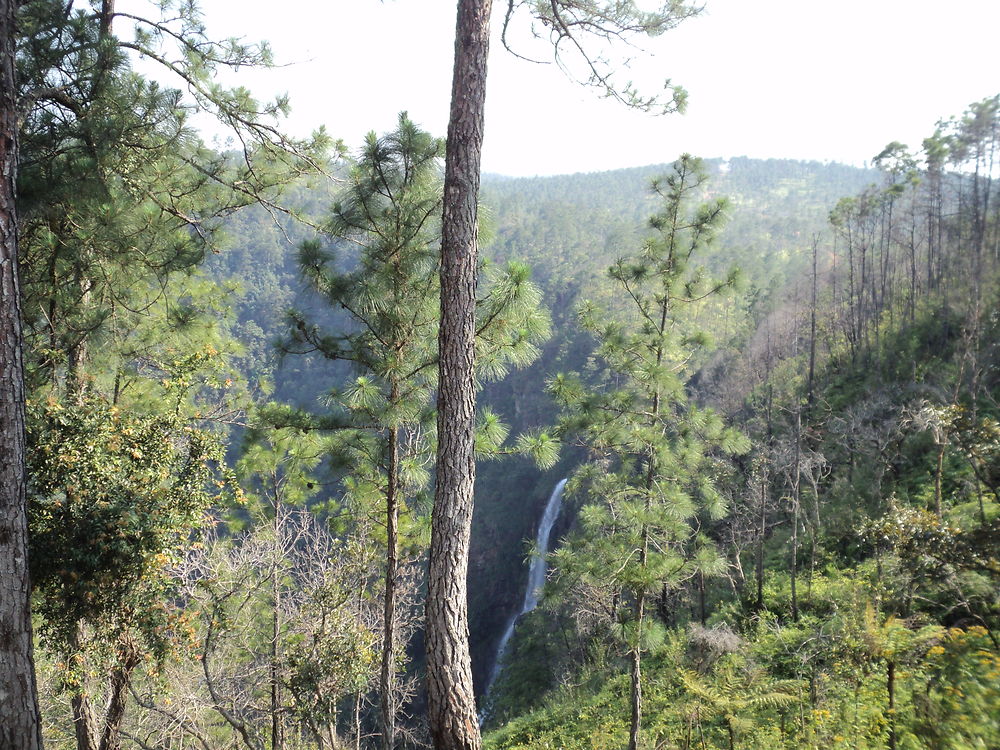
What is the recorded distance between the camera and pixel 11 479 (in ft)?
10.2

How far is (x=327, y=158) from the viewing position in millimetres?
5445

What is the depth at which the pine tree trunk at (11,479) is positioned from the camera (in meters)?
3.01

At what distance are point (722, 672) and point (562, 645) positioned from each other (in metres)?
11.5

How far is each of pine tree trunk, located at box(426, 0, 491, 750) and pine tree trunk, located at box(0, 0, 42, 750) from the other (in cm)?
215

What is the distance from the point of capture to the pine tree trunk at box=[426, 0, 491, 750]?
3.42 m

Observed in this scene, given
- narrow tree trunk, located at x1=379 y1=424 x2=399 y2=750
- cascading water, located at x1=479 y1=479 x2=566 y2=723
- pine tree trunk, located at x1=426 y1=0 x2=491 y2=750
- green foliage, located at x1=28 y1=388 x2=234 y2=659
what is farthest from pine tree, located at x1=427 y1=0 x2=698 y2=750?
cascading water, located at x1=479 y1=479 x2=566 y2=723

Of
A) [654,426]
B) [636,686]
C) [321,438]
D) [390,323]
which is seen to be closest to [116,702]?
[321,438]

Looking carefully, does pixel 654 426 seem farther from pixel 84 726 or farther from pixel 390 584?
pixel 84 726

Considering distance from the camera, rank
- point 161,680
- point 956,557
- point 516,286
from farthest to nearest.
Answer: point 161,680, point 516,286, point 956,557

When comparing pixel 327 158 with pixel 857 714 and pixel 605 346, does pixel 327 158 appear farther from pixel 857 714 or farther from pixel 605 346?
pixel 857 714

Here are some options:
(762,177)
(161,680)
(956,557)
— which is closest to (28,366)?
(161,680)

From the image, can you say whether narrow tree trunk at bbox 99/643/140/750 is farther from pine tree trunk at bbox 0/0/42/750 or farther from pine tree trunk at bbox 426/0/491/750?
pine tree trunk at bbox 426/0/491/750

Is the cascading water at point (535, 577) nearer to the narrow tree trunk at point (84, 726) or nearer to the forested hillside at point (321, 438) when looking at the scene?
the forested hillside at point (321, 438)

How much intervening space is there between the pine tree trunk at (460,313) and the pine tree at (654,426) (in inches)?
91.6
